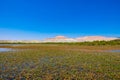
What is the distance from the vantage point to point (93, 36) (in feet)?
607

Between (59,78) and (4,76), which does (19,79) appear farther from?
(59,78)

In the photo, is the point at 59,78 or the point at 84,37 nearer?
the point at 59,78

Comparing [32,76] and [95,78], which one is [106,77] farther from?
[32,76]

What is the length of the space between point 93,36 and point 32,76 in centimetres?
18027

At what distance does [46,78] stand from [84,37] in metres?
188

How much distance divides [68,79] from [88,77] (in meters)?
1.08

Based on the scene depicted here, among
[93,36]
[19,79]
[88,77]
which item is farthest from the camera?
[93,36]

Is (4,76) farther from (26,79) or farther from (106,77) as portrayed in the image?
(106,77)

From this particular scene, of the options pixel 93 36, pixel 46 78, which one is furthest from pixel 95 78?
pixel 93 36

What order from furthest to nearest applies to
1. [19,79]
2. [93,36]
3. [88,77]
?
[93,36], [88,77], [19,79]

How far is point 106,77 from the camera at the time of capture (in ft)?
28.1

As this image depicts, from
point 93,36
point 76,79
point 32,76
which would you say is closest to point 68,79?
point 76,79

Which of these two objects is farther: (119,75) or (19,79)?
(119,75)

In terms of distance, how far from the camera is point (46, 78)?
8.20m
